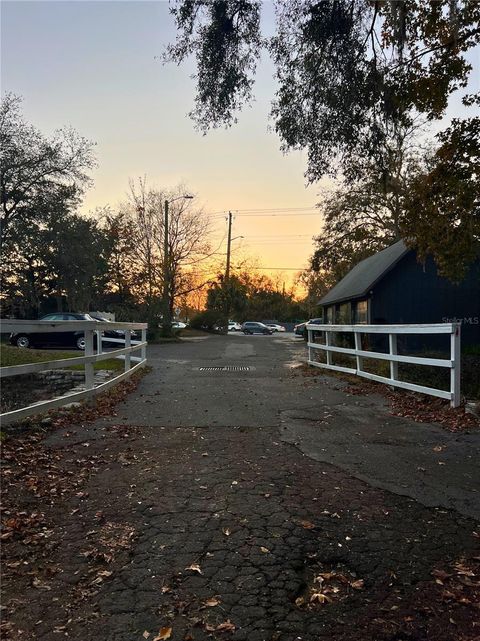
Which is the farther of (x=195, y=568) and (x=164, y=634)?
(x=195, y=568)

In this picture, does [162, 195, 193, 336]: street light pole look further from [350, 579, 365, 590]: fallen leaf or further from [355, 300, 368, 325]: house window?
[350, 579, 365, 590]: fallen leaf

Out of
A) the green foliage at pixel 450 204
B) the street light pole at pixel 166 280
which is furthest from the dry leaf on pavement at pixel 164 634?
the street light pole at pixel 166 280

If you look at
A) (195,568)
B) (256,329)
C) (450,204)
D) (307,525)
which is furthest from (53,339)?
(256,329)

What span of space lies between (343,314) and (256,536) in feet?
73.7

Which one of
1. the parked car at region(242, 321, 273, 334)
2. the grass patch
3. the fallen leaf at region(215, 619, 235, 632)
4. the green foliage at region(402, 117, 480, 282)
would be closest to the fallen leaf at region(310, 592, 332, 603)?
the fallen leaf at region(215, 619, 235, 632)

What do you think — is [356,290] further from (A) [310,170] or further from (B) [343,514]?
(B) [343,514]

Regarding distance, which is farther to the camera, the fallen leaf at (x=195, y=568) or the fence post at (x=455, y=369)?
the fence post at (x=455, y=369)

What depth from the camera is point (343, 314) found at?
997 inches

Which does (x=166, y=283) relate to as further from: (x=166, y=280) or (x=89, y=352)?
(x=89, y=352)

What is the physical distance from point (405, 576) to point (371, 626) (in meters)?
0.57

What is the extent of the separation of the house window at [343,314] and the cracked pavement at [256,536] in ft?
58.8

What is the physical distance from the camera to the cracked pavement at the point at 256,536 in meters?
2.62

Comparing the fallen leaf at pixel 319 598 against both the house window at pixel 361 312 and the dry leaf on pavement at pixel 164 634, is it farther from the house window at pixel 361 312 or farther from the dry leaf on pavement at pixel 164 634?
the house window at pixel 361 312

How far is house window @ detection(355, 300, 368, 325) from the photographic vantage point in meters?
21.1
